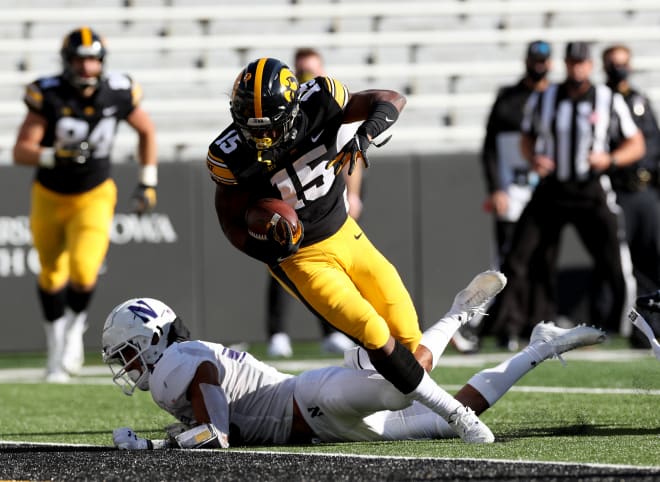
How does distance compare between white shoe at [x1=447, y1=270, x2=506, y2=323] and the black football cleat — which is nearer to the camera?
the black football cleat

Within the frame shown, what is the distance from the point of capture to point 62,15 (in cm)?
1184

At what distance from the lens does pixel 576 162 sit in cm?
862

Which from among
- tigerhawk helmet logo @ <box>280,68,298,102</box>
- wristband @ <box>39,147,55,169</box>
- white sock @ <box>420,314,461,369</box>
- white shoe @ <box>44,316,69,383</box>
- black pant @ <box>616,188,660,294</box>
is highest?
tigerhawk helmet logo @ <box>280,68,298,102</box>

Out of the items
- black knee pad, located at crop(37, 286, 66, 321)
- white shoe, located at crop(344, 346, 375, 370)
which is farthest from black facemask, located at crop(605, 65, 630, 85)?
white shoe, located at crop(344, 346, 375, 370)

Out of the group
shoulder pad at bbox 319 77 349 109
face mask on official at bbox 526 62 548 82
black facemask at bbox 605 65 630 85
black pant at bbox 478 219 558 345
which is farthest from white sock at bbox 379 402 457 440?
black facemask at bbox 605 65 630 85

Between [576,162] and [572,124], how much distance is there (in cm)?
24

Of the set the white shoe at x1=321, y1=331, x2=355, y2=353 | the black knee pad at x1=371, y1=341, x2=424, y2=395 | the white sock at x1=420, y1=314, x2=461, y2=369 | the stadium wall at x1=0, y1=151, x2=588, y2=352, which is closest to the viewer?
the black knee pad at x1=371, y1=341, x2=424, y2=395

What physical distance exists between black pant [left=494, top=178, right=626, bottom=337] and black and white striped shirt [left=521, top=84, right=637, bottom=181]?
10 cm

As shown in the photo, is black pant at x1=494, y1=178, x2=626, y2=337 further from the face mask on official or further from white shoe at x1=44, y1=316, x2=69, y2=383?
white shoe at x1=44, y1=316, x2=69, y2=383

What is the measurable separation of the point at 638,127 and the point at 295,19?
393 centimetres

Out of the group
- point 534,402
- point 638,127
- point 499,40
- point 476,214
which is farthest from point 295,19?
point 534,402

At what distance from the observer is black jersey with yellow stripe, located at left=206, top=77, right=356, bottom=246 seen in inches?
193

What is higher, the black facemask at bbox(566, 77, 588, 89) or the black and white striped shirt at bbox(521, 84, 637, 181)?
the black facemask at bbox(566, 77, 588, 89)

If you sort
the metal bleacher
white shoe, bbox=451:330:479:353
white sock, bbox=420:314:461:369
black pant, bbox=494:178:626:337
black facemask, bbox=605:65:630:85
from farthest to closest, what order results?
1. the metal bleacher
2. black facemask, bbox=605:65:630:85
3. white shoe, bbox=451:330:479:353
4. black pant, bbox=494:178:626:337
5. white sock, bbox=420:314:461:369
